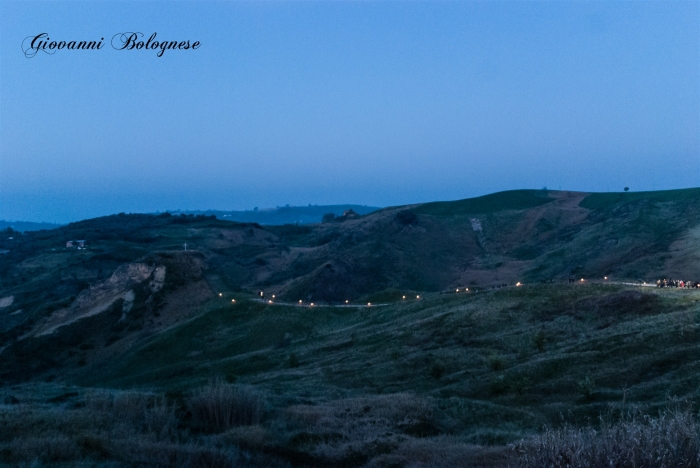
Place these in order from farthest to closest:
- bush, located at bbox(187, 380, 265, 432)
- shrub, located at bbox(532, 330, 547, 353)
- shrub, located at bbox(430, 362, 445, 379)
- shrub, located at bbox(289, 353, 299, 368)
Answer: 1. shrub, located at bbox(289, 353, 299, 368)
2. shrub, located at bbox(532, 330, 547, 353)
3. shrub, located at bbox(430, 362, 445, 379)
4. bush, located at bbox(187, 380, 265, 432)

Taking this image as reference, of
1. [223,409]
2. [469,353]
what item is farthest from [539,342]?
[223,409]

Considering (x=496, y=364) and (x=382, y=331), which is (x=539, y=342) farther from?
(x=382, y=331)

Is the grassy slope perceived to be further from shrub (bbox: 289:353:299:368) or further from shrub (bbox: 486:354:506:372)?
shrub (bbox: 289:353:299:368)

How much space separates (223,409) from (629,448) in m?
9.04

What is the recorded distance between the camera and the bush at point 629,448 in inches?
212

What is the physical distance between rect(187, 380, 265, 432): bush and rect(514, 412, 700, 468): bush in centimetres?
786

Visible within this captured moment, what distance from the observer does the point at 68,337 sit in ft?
137

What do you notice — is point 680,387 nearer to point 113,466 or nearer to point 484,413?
point 484,413

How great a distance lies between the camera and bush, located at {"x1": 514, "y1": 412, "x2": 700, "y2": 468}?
5.39 meters

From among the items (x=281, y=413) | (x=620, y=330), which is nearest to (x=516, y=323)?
(x=620, y=330)

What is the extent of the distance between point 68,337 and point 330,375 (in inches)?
1103

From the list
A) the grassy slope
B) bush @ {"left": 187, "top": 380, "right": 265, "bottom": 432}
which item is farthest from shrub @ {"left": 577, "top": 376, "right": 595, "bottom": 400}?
bush @ {"left": 187, "top": 380, "right": 265, "bottom": 432}

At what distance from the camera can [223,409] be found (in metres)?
12.4

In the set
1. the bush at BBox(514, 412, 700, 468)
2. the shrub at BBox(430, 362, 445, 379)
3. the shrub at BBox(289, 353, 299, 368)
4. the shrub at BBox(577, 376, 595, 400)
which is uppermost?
the bush at BBox(514, 412, 700, 468)
